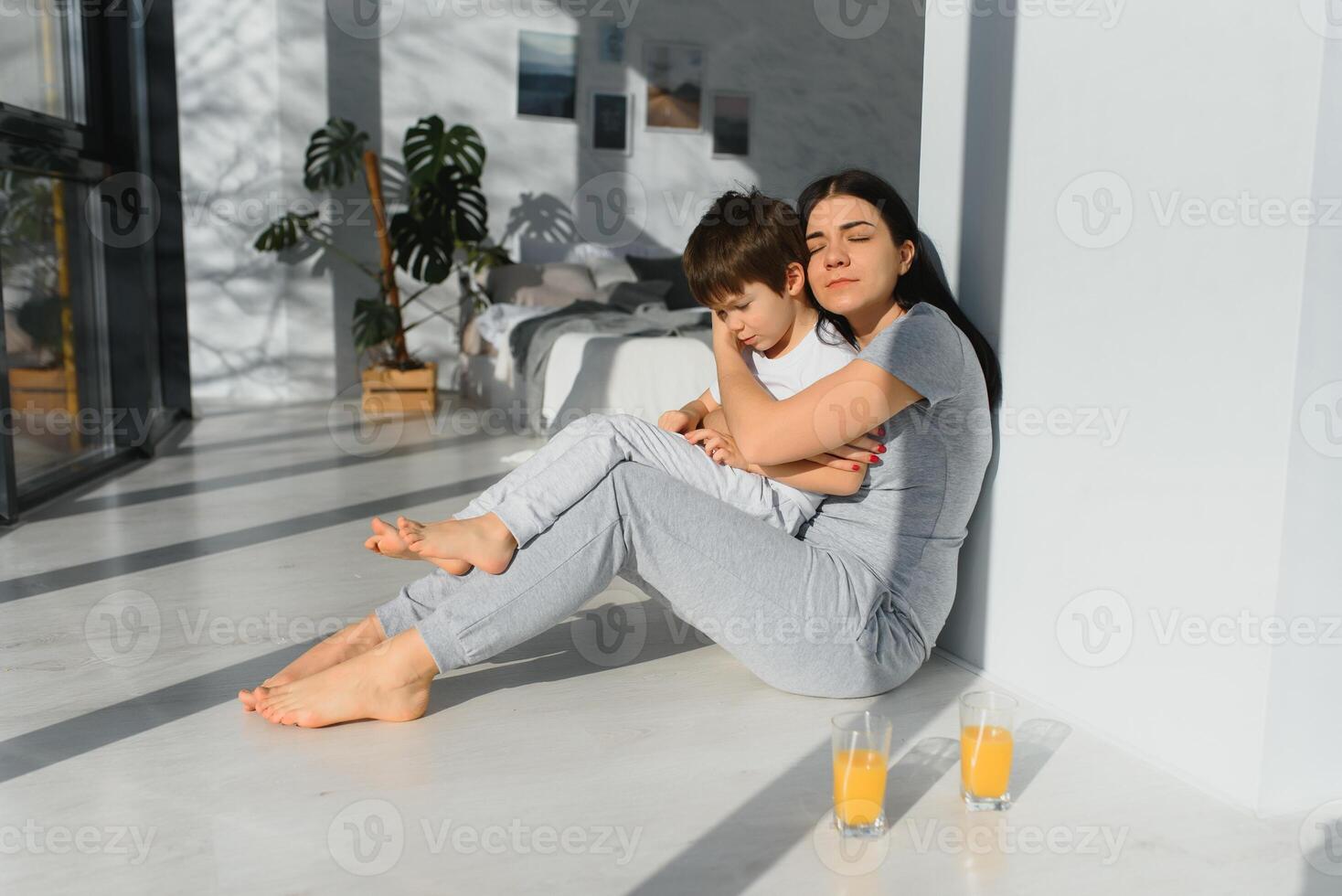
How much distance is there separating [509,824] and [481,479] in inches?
→ 96.8

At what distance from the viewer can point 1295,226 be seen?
4.42 feet

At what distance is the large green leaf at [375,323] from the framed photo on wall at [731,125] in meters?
2.29

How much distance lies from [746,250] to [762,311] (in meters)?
0.10

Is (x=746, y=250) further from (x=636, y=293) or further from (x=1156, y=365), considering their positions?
(x=636, y=293)

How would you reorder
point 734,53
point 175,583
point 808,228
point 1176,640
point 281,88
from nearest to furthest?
1. point 1176,640
2. point 808,228
3. point 175,583
4. point 281,88
5. point 734,53

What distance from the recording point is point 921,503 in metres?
1.80

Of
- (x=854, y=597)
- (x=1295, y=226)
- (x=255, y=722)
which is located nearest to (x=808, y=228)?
(x=854, y=597)

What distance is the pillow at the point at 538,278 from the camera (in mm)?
5688

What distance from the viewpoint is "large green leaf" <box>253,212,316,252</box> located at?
573 cm

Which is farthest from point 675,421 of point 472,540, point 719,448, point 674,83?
point 674,83

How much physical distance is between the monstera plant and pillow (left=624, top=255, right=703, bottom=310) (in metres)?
0.70

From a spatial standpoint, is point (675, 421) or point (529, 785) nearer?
point (529, 785)

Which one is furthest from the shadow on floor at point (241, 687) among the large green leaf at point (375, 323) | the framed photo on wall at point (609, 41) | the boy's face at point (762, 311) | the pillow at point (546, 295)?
the framed photo on wall at point (609, 41)

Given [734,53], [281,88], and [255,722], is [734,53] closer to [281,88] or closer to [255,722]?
[281,88]
